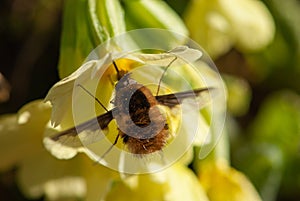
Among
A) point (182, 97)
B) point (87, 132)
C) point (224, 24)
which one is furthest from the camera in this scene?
point (224, 24)

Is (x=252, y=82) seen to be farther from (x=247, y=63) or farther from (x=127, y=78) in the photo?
(x=127, y=78)

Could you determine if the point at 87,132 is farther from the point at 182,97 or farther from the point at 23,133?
the point at 23,133

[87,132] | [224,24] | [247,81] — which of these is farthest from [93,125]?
[247,81]

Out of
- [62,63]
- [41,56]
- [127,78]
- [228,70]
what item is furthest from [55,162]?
[228,70]

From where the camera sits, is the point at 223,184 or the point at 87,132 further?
the point at 223,184

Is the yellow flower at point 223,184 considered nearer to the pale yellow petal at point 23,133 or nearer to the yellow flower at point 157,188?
the yellow flower at point 157,188

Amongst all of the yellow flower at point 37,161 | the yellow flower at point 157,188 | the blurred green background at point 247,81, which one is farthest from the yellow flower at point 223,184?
the blurred green background at point 247,81
